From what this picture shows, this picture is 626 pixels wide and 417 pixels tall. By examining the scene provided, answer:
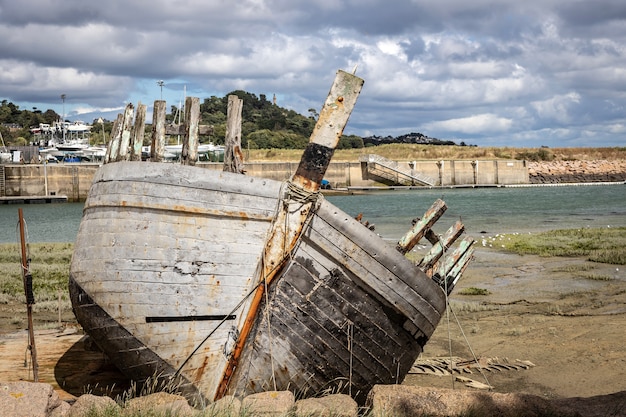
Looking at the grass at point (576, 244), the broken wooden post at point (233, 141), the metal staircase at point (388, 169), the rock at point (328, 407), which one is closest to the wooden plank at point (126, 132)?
the broken wooden post at point (233, 141)

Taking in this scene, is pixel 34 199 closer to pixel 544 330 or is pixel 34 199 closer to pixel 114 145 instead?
pixel 114 145

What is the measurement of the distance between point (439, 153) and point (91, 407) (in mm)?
90065

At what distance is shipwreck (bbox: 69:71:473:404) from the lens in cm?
659

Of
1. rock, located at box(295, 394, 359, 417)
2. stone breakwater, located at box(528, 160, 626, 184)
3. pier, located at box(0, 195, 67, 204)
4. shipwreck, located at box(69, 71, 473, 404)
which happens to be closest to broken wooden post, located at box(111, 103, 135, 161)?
shipwreck, located at box(69, 71, 473, 404)

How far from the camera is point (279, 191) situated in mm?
6605

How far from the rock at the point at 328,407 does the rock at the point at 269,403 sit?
10 cm

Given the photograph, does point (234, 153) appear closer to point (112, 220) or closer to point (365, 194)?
point (112, 220)

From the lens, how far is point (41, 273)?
1823 centimetres

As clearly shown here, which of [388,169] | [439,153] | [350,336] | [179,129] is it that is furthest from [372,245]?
[439,153]

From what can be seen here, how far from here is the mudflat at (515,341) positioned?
8.62 metres

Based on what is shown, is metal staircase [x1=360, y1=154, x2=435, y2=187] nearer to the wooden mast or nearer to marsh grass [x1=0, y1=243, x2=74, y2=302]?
marsh grass [x1=0, y1=243, x2=74, y2=302]

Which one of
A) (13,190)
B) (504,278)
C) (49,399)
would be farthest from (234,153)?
(13,190)

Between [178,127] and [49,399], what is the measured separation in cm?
341

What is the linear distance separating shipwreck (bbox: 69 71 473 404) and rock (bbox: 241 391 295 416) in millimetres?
403
